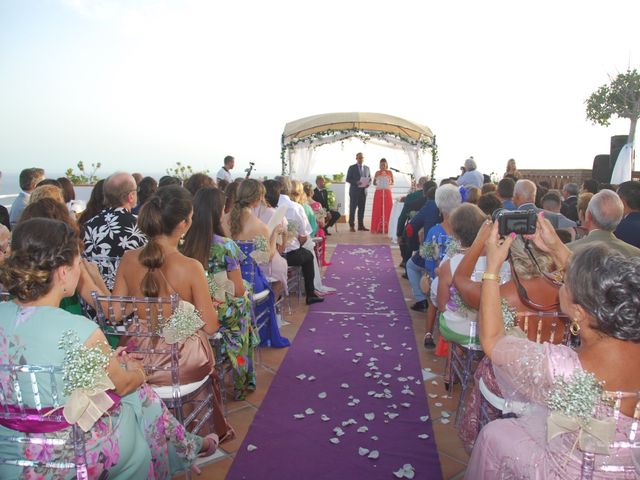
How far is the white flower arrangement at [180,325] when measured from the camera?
246 centimetres

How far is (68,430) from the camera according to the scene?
6.15 feet

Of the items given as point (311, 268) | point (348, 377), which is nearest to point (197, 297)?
point (348, 377)

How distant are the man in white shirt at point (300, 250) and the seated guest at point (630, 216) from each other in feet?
11.0

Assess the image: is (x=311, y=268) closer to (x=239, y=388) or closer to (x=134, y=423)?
(x=239, y=388)

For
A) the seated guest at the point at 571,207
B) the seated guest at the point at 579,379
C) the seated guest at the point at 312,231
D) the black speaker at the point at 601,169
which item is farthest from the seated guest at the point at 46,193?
the black speaker at the point at 601,169

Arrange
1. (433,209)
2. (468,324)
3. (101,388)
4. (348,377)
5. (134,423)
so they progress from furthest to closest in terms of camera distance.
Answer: (433,209), (348,377), (468,324), (134,423), (101,388)

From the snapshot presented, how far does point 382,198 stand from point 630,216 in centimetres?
822

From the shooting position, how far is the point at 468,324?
11.5 ft

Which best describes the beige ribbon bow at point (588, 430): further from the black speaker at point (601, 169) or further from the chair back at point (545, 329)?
the black speaker at point (601, 169)

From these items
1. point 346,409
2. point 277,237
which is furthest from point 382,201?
point 346,409

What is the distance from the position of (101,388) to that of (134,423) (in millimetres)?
463

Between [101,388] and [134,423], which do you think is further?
[134,423]

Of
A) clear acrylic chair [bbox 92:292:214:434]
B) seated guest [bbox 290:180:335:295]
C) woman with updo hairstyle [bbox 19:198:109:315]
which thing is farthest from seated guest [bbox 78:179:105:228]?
seated guest [bbox 290:180:335:295]

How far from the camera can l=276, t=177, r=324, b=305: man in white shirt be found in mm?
6207
